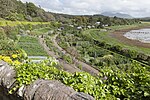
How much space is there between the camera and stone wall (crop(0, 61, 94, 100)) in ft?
9.45

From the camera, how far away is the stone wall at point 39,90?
9.45 feet

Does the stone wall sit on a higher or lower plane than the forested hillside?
higher

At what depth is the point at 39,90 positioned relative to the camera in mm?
3211

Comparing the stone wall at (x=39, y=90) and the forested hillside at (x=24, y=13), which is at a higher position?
the stone wall at (x=39, y=90)

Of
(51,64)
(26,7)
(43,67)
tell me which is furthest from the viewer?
(26,7)

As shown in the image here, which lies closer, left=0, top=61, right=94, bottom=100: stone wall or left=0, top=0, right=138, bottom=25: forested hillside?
left=0, top=61, right=94, bottom=100: stone wall

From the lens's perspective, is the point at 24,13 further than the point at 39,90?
Yes

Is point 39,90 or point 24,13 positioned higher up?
point 39,90

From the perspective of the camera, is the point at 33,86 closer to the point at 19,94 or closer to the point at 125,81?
the point at 19,94

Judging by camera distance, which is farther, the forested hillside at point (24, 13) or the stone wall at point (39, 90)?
the forested hillside at point (24, 13)

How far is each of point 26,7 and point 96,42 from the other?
4134 centimetres

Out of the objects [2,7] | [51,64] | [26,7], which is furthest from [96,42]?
[51,64]

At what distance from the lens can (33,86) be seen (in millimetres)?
3352

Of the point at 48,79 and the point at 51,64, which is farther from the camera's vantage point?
the point at 51,64
